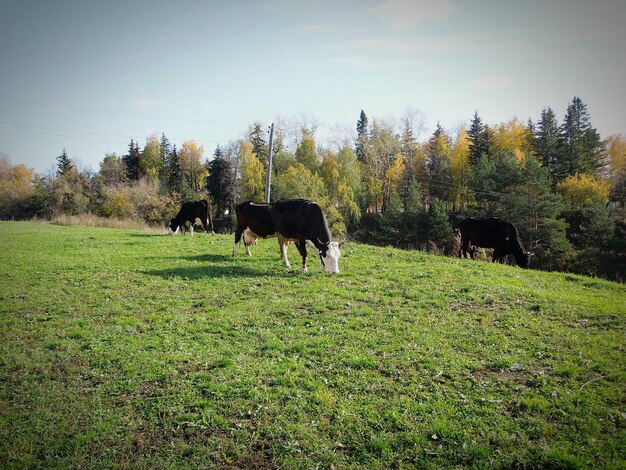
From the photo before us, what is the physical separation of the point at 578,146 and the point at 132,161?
8448 cm

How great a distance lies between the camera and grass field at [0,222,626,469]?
4602 millimetres

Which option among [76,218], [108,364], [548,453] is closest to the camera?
[548,453]

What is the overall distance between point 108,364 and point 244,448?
3537 mm

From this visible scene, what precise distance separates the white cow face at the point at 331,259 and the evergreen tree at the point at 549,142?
5827cm

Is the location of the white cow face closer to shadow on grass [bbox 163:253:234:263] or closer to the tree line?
shadow on grass [bbox 163:253:234:263]

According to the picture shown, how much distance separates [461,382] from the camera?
6109 millimetres

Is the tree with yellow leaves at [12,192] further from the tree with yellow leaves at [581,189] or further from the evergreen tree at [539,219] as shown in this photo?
the tree with yellow leaves at [581,189]

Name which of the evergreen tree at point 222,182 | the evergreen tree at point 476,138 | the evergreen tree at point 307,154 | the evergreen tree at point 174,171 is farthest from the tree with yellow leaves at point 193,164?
the evergreen tree at point 476,138

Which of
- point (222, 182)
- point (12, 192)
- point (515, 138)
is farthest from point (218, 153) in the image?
point (515, 138)

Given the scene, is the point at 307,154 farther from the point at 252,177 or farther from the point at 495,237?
the point at 495,237

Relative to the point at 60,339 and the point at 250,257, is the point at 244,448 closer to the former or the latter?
the point at 60,339

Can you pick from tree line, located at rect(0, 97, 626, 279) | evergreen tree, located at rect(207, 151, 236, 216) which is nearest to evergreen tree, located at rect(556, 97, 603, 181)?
tree line, located at rect(0, 97, 626, 279)

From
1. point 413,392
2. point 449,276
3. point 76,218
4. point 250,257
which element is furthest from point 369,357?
point 76,218

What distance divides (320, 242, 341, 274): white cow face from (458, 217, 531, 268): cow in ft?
35.3
